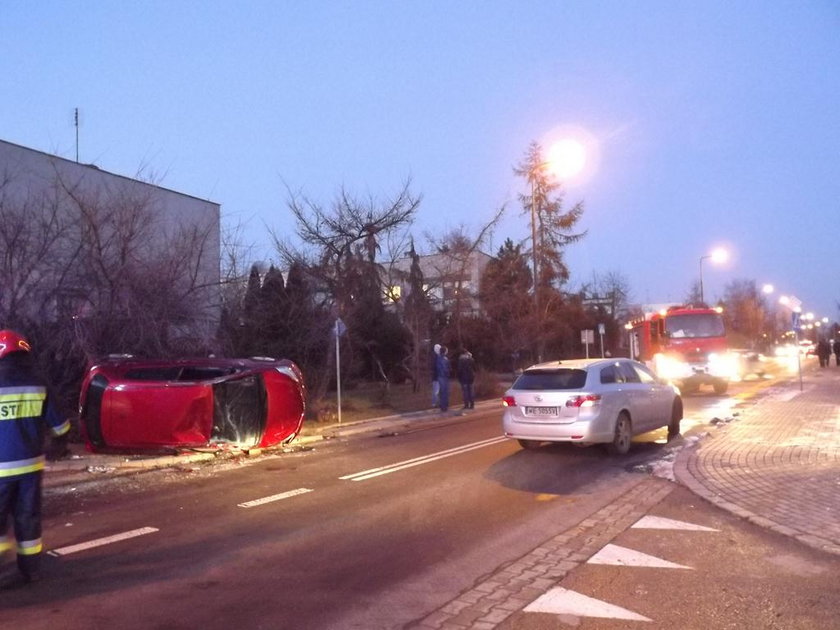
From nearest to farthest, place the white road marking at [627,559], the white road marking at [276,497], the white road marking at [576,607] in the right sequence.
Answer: the white road marking at [576,607]
the white road marking at [627,559]
the white road marking at [276,497]

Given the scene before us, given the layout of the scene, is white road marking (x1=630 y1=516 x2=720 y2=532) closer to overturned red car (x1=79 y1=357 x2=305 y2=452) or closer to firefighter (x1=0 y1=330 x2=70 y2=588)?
firefighter (x1=0 y1=330 x2=70 y2=588)

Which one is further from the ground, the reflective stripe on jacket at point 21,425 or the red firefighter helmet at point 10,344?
the red firefighter helmet at point 10,344

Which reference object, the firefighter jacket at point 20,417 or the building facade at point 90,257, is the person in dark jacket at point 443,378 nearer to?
the building facade at point 90,257

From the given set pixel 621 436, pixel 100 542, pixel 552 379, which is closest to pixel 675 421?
pixel 621 436

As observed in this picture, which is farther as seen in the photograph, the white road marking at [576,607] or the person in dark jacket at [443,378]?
the person in dark jacket at [443,378]

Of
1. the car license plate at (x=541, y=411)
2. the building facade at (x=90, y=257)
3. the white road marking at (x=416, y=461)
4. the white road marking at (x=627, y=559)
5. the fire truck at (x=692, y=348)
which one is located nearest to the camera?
the white road marking at (x=627, y=559)

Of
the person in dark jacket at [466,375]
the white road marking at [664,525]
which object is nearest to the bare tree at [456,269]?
the person in dark jacket at [466,375]

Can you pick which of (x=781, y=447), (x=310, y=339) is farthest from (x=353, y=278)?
(x=781, y=447)

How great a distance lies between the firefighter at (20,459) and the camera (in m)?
5.69

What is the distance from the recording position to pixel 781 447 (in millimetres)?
11844

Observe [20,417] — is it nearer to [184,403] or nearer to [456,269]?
[184,403]

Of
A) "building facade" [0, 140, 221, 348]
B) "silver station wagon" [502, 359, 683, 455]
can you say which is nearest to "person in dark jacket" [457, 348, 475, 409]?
"building facade" [0, 140, 221, 348]

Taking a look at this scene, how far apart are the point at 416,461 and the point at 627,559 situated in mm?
6028

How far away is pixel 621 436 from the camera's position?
1230 centimetres
